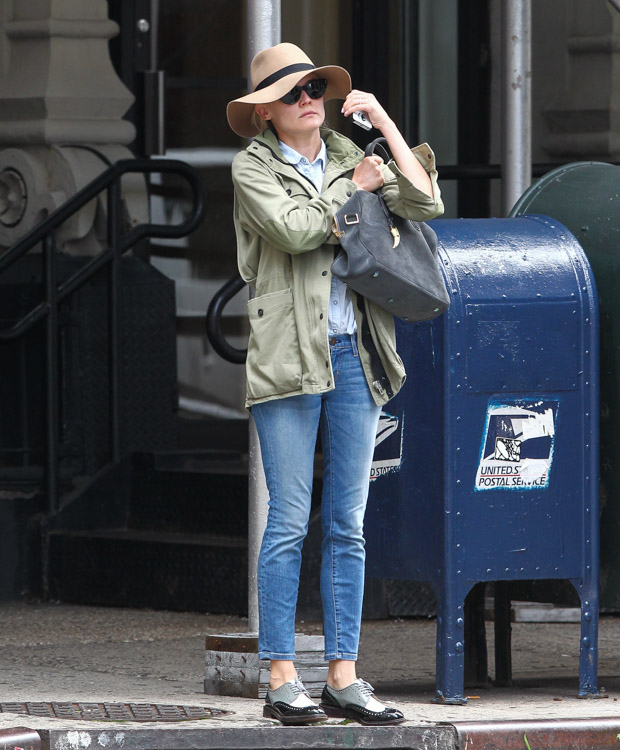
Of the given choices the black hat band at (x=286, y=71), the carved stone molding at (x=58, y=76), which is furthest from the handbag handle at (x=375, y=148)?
the carved stone molding at (x=58, y=76)

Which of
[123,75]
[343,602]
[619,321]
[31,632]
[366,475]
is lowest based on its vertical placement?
[31,632]

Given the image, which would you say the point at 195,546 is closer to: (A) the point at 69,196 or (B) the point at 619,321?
(A) the point at 69,196

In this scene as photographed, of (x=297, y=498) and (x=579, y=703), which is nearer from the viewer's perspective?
(x=297, y=498)

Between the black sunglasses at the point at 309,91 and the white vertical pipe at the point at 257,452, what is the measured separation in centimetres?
54

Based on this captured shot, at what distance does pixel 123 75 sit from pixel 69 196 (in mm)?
910

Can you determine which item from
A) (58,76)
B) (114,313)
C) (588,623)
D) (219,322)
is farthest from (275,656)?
(58,76)

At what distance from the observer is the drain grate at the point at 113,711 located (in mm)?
5023

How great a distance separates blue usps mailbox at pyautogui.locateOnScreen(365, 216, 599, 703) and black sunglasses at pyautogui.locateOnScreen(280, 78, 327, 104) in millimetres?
712

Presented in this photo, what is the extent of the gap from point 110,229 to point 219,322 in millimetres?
1295

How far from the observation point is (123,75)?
9211mm

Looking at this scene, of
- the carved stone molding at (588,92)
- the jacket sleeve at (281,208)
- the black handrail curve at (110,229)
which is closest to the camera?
the jacket sleeve at (281,208)

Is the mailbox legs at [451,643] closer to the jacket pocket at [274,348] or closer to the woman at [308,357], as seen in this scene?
the woman at [308,357]

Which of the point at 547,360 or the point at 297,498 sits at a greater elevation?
Answer: the point at 547,360

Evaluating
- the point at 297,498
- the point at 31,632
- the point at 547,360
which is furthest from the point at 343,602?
the point at 31,632
